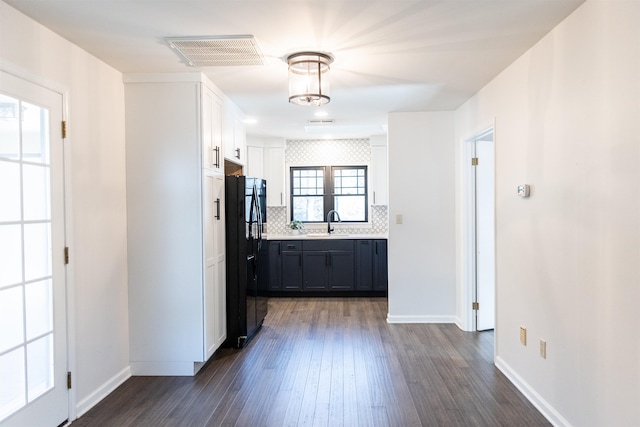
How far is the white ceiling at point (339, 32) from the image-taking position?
6.95 feet

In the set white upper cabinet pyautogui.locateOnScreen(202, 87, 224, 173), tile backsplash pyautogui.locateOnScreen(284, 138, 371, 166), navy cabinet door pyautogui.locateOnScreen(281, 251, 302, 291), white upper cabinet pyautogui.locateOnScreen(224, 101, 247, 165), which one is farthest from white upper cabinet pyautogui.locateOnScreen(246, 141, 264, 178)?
white upper cabinet pyautogui.locateOnScreen(202, 87, 224, 173)

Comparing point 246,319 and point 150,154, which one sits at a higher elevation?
point 150,154

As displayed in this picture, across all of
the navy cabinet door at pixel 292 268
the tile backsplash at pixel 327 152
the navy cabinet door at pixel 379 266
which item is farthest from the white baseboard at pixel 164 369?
the tile backsplash at pixel 327 152

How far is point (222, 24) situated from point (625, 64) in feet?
6.66

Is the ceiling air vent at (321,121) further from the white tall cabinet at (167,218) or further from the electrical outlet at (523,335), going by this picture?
the electrical outlet at (523,335)

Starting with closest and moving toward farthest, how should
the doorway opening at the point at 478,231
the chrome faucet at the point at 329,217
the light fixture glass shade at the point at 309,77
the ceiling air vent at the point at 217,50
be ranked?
the ceiling air vent at the point at 217,50 < the light fixture glass shade at the point at 309,77 < the doorway opening at the point at 478,231 < the chrome faucet at the point at 329,217

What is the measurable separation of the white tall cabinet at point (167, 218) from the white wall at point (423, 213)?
226 centimetres

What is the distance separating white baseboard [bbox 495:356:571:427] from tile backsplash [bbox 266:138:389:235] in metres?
3.37

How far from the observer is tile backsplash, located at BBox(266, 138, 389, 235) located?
6.49m

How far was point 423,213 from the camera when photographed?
4.57 meters

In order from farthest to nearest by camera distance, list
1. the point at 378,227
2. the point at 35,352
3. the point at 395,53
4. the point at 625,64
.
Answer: the point at 378,227, the point at 395,53, the point at 35,352, the point at 625,64

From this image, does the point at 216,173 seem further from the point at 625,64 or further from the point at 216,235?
the point at 625,64

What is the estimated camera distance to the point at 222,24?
7.62 ft

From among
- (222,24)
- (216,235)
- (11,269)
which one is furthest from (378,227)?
(11,269)
